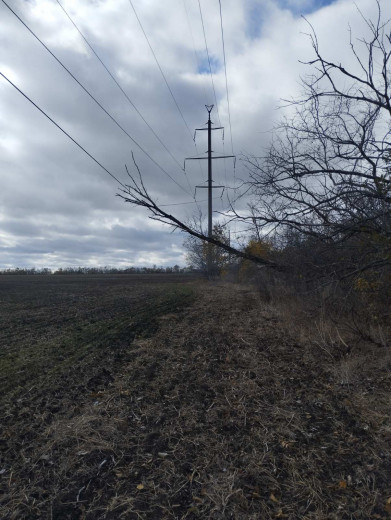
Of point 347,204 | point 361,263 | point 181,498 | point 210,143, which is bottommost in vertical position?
point 181,498

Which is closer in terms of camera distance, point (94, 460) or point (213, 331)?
point (94, 460)

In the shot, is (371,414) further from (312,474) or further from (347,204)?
(347,204)

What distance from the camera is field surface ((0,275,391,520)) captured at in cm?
330

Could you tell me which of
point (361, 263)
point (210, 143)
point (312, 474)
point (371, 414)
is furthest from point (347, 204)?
point (210, 143)

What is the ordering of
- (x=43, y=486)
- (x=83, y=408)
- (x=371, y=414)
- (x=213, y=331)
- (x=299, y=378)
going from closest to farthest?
(x=43, y=486)
(x=371, y=414)
(x=83, y=408)
(x=299, y=378)
(x=213, y=331)

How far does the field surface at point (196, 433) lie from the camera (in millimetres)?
3305

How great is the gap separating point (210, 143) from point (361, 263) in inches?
1059

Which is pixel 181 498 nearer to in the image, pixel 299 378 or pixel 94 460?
pixel 94 460

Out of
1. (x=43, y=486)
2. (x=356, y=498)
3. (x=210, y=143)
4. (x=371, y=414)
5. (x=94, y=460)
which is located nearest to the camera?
(x=356, y=498)

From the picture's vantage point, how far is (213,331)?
10.6 meters

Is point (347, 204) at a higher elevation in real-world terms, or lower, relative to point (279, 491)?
higher

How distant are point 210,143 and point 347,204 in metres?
27.0

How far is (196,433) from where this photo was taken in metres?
4.48

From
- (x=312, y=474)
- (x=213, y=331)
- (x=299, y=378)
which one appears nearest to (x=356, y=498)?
(x=312, y=474)
